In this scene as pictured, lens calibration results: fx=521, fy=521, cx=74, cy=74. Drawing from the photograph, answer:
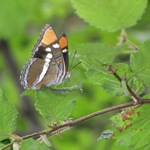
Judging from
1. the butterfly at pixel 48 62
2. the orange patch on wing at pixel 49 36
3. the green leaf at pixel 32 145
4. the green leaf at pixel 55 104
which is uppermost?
the orange patch on wing at pixel 49 36

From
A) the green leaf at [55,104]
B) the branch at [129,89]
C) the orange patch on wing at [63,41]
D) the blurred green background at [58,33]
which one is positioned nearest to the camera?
the branch at [129,89]

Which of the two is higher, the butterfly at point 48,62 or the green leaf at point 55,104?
the butterfly at point 48,62

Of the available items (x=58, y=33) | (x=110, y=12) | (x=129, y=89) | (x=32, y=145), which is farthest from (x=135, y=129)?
(x=58, y=33)

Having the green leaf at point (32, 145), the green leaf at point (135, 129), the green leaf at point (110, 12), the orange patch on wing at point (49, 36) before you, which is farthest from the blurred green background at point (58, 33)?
the green leaf at point (32, 145)

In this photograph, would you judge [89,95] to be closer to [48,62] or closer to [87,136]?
[87,136]

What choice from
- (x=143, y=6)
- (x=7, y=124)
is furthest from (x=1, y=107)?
(x=143, y=6)

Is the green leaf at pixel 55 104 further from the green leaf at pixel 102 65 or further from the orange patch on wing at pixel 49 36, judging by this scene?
the orange patch on wing at pixel 49 36
